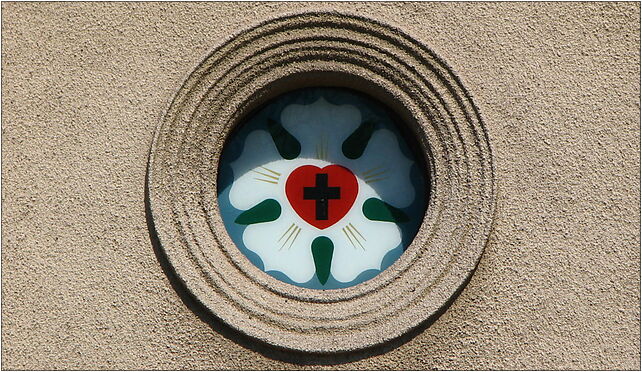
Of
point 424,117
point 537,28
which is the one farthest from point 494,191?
point 537,28

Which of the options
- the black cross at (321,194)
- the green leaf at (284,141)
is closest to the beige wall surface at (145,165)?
the green leaf at (284,141)

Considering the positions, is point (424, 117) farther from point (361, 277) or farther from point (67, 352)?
point (67, 352)

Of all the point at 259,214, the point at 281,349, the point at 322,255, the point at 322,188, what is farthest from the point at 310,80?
the point at 281,349

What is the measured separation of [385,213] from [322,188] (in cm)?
42

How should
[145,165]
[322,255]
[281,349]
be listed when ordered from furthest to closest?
[322,255] < [145,165] < [281,349]

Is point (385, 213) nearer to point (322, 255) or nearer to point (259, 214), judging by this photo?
point (322, 255)

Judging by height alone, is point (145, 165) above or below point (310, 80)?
below

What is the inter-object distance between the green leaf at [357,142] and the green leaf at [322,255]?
553 mm

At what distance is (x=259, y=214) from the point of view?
6297 millimetres

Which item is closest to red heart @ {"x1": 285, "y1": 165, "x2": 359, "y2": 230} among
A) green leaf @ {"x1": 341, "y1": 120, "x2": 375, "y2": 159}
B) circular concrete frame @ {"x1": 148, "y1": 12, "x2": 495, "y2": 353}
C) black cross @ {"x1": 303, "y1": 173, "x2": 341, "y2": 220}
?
black cross @ {"x1": 303, "y1": 173, "x2": 341, "y2": 220}

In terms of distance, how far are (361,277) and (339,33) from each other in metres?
1.47

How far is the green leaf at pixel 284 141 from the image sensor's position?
20.9ft

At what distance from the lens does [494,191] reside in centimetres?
596

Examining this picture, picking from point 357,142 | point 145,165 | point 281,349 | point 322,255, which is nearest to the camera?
point 281,349
